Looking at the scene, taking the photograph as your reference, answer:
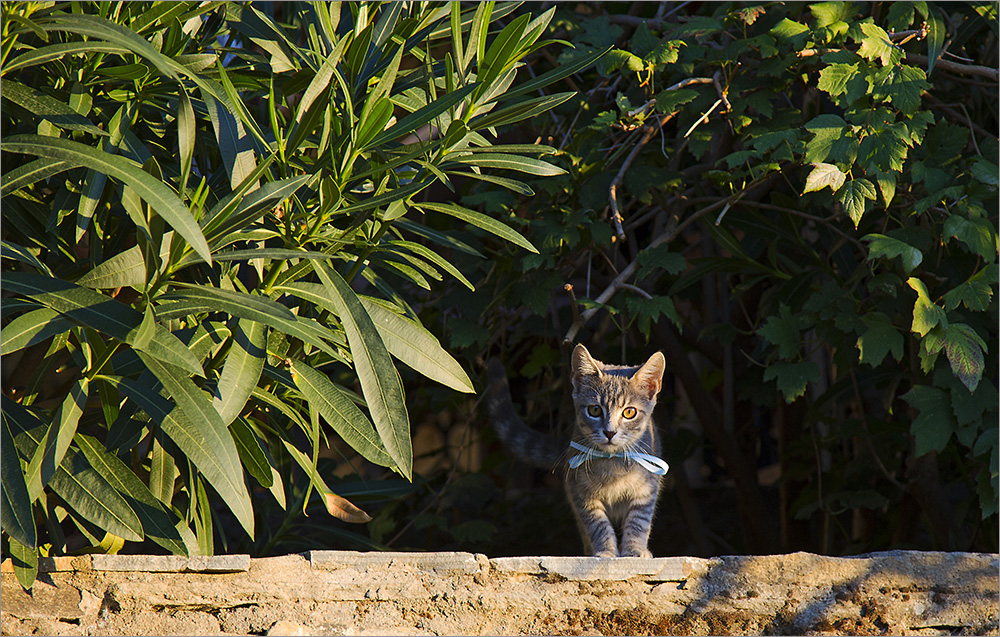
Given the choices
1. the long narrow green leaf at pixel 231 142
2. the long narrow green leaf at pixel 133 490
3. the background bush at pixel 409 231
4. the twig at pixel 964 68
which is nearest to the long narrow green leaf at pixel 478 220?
the background bush at pixel 409 231

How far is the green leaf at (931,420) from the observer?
1.90m

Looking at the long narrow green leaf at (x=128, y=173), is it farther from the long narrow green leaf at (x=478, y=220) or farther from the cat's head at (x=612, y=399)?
the cat's head at (x=612, y=399)

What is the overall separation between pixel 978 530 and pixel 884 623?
3.33 feet

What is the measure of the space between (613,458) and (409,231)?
80cm

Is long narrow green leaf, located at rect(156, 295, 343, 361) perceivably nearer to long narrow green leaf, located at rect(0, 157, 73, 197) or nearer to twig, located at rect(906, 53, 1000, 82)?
long narrow green leaf, located at rect(0, 157, 73, 197)

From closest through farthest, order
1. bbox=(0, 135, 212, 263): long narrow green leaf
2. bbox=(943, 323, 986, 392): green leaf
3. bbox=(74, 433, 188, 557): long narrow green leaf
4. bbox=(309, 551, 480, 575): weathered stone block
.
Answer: bbox=(0, 135, 212, 263): long narrow green leaf → bbox=(74, 433, 188, 557): long narrow green leaf → bbox=(309, 551, 480, 575): weathered stone block → bbox=(943, 323, 986, 392): green leaf

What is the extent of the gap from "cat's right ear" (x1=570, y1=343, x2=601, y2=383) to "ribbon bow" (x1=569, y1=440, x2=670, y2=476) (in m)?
0.20

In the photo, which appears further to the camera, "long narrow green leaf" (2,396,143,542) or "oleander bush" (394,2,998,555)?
"oleander bush" (394,2,998,555)

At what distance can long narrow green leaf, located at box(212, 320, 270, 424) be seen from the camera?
4.55 ft

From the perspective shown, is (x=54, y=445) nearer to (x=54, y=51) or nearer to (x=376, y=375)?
(x=376, y=375)

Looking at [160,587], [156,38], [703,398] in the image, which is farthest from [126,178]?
[703,398]

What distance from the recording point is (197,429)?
4.49 feet

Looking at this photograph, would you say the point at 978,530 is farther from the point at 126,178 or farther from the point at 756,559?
the point at 126,178

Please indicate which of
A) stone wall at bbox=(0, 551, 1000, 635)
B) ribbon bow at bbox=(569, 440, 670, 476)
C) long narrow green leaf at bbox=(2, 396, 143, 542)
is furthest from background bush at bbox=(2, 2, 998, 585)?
ribbon bow at bbox=(569, 440, 670, 476)
